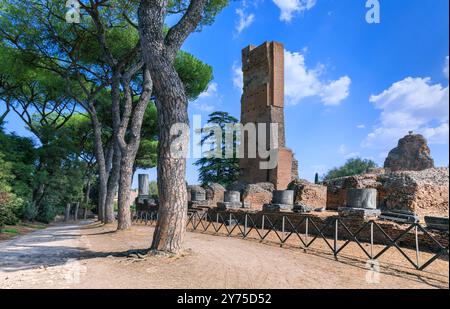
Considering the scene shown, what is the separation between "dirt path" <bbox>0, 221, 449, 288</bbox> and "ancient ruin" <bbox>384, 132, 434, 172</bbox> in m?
20.5

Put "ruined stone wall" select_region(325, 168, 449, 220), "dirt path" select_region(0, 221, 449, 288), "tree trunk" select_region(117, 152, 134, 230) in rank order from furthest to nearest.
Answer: "tree trunk" select_region(117, 152, 134, 230), "ruined stone wall" select_region(325, 168, 449, 220), "dirt path" select_region(0, 221, 449, 288)

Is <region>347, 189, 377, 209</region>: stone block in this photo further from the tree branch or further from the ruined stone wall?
the tree branch

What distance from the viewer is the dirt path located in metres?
4.40

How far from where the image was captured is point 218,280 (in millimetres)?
4566

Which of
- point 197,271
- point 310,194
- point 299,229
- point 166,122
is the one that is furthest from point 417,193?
point 166,122

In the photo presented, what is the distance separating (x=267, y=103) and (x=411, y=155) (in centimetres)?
1266

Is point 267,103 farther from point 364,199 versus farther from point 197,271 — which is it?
point 197,271

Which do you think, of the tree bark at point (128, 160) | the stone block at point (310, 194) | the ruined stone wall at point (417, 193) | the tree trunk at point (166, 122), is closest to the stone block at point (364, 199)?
the ruined stone wall at point (417, 193)

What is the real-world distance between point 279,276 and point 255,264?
0.90m

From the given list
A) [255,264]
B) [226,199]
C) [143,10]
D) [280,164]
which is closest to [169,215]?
[255,264]

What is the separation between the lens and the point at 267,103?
66.2 feet

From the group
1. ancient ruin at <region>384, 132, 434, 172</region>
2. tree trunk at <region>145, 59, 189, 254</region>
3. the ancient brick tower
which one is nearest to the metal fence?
tree trunk at <region>145, 59, 189, 254</region>

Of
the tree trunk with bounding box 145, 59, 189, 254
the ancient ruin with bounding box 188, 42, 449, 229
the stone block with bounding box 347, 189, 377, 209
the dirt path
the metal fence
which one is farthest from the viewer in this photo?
the ancient ruin with bounding box 188, 42, 449, 229
